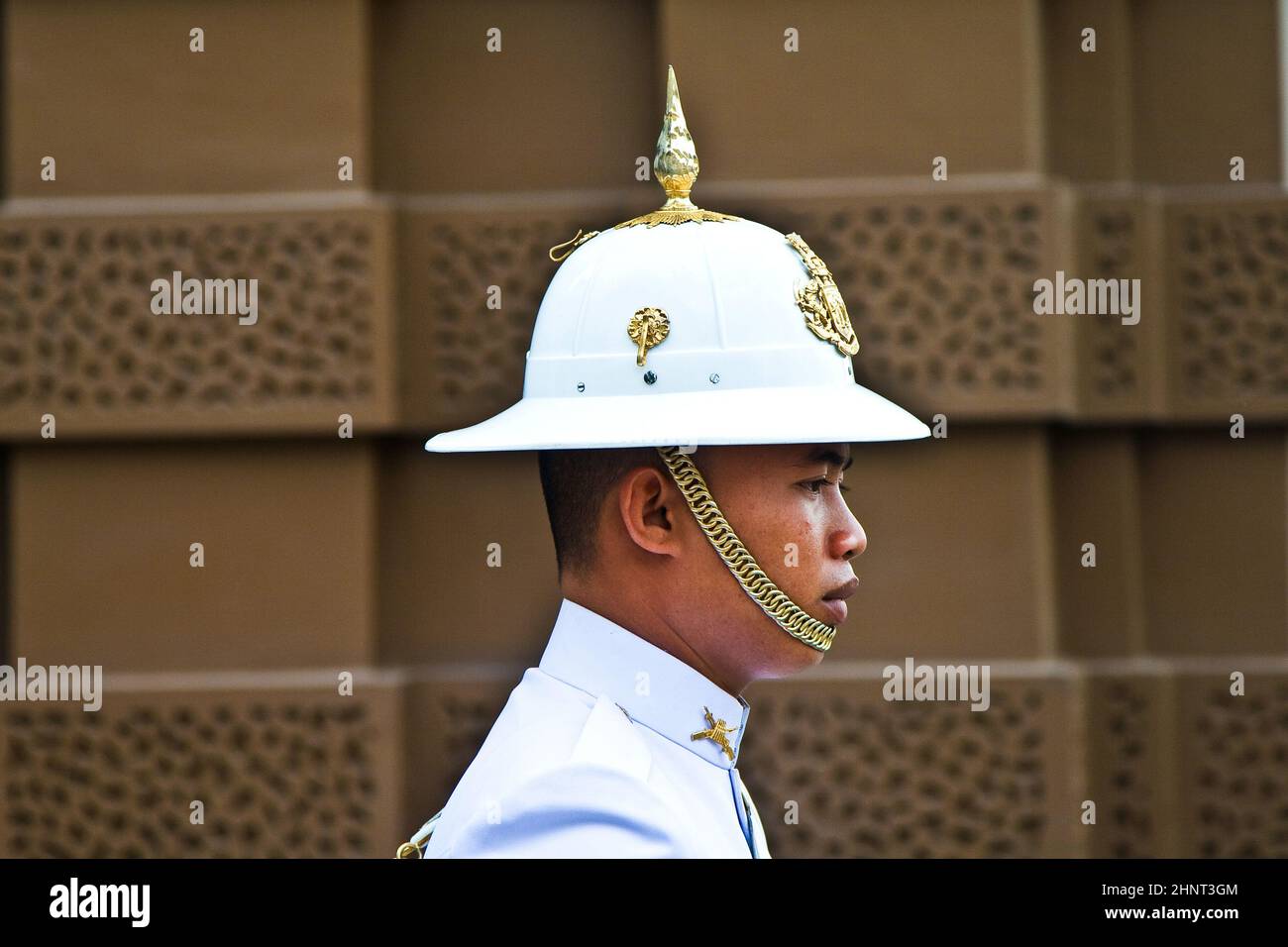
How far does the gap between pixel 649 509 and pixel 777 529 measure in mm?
181

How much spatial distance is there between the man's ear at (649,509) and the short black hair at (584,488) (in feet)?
0.05

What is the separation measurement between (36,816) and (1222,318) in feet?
13.2

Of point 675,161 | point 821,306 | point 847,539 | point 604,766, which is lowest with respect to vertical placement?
point 604,766

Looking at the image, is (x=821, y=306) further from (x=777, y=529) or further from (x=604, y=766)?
(x=604, y=766)

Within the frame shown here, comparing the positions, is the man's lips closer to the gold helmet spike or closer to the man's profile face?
the man's profile face

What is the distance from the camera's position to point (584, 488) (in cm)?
235

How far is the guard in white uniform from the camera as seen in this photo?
2207mm

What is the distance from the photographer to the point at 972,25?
16.6 ft

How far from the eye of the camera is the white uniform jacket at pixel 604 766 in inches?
78.8

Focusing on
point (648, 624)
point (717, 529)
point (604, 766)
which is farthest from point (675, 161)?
point (604, 766)

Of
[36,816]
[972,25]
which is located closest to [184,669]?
[36,816]

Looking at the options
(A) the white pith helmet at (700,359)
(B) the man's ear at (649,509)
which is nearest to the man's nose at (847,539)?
(A) the white pith helmet at (700,359)

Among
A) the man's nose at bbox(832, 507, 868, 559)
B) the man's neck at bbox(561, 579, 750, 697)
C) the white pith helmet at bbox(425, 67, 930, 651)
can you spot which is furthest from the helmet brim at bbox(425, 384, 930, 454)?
the man's neck at bbox(561, 579, 750, 697)

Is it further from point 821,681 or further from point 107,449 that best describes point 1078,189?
point 107,449
